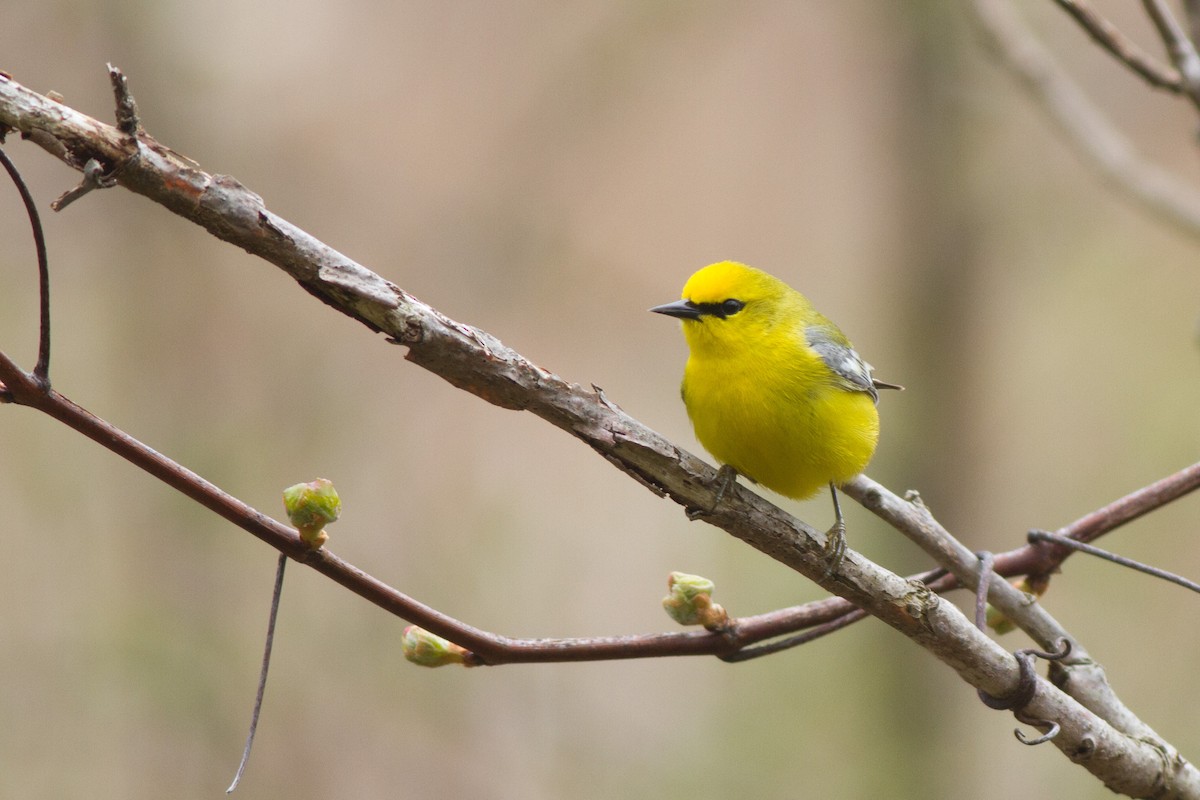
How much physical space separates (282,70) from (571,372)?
2363 millimetres

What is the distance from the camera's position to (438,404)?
5.78m

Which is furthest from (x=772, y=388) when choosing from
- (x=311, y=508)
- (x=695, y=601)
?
(x=311, y=508)

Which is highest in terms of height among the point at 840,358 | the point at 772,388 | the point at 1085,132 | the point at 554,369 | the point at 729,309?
the point at 554,369

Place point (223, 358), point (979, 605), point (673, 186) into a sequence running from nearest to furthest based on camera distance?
1. point (979, 605)
2. point (223, 358)
3. point (673, 186)

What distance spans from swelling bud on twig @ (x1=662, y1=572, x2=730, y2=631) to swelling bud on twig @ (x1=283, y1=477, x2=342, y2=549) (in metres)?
0.65

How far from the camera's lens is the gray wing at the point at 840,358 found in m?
2.97

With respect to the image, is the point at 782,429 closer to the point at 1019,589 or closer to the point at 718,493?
the point at 1019,589

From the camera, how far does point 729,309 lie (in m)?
3.08

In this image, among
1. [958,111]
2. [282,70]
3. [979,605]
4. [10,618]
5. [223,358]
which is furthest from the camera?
[958,111]

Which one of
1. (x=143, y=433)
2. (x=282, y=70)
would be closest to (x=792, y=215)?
(x=282, y=70)

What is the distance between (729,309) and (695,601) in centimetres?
140

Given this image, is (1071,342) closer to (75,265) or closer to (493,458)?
(493,458)

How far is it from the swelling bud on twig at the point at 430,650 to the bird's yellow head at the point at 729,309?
144 cm

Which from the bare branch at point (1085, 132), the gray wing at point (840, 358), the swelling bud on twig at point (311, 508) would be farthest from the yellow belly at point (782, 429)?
the bare branch at point (1085, 132)
